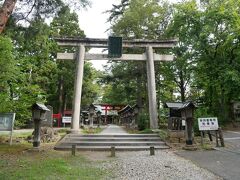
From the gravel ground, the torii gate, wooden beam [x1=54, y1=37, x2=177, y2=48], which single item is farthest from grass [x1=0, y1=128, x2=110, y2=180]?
wooden beam [x1=54, y1=37, x2=177, y2=48]

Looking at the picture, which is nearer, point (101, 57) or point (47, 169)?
point (47, 169)

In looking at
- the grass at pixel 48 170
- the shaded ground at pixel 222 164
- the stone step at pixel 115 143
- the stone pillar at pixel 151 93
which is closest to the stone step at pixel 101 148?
the stone step at pixel 115 143

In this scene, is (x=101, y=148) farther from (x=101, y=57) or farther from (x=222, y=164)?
(x=101, y=57)

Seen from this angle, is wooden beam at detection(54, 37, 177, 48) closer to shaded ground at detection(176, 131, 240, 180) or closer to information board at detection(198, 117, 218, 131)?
information board at detection(198, 117, 218, 131)

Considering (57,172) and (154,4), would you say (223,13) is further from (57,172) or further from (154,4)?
(57,172)

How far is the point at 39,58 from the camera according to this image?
960 inches

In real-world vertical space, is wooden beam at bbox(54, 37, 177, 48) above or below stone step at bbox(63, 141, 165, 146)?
above

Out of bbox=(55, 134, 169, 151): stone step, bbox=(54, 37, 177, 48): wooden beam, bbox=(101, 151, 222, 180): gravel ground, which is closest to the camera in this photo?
bbox=(101, 151, 222, 180): gravel ground

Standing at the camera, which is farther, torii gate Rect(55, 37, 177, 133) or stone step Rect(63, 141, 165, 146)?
torii gate Rect(55, 37, 177, 133)

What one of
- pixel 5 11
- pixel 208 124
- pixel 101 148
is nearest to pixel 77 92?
pixel 101 148

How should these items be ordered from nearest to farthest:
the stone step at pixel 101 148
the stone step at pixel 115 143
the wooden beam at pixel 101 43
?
the stone step at pixel 101 148 → the stone step at pixel 115 143 → the wooden beam at pixel 101 43

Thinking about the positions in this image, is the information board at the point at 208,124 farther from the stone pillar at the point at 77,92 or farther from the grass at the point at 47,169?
the stone pillar at the point at 77,92

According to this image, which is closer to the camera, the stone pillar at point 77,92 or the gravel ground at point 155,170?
the gravel ground at point 155,170

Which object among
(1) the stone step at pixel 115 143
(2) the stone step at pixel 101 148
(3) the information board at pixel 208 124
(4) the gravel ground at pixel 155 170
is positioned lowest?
(4) the gravel ground at pixel 155 170
